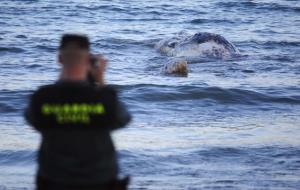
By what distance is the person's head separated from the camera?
405 cm

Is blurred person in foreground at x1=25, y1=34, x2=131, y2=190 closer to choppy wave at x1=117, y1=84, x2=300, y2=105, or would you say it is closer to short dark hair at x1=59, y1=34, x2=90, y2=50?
short dark hair at x1=59, y1=34, x2=90, y2=50

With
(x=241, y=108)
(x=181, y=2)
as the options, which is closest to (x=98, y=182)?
(x=241, y=108)

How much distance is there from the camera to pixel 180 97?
1289 centimetres

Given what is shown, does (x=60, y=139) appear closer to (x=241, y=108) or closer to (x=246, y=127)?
(x=246, y=127)

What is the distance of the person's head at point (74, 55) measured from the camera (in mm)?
4047

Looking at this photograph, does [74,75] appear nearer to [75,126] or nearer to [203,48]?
[75,126]

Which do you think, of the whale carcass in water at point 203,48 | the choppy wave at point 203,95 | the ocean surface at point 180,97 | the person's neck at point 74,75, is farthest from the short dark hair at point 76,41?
the whale carcass in water at point 203,48

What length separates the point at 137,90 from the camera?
13.4 m

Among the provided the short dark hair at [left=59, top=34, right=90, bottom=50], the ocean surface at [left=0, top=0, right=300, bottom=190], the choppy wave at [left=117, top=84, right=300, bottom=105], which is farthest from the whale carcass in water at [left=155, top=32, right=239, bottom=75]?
the short dark hair at [left=59, top=34, right=90, bottom=50]

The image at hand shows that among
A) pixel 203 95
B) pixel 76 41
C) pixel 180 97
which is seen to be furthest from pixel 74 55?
pixel 203 95

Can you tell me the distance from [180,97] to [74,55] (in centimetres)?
888

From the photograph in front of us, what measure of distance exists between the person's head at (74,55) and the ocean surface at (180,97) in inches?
135

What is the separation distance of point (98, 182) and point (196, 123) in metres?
6.73

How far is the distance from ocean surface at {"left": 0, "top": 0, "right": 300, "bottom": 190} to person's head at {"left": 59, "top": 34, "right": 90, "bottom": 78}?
11.3ft
